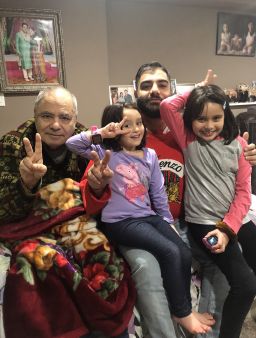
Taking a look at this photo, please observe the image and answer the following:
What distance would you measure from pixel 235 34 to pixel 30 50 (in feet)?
8.09

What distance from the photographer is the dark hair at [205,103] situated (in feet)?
4.20

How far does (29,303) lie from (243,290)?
0.79m

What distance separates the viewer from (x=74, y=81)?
2.68 metres

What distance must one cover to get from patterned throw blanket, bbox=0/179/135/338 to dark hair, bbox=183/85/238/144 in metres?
0.68

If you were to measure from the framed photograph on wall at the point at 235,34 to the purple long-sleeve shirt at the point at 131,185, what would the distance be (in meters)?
2.79

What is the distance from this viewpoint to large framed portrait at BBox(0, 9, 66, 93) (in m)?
2.44

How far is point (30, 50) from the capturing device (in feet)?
8.30

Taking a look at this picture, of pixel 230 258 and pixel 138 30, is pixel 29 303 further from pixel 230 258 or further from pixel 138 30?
pixel 138 30

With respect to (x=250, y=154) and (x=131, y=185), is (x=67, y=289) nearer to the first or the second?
(x=131, y=185)

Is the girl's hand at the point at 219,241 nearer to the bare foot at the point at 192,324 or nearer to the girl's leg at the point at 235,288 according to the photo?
the girl's leg at the point at 235,288

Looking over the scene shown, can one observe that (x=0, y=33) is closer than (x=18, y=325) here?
No

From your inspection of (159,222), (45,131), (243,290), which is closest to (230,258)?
(243,290)

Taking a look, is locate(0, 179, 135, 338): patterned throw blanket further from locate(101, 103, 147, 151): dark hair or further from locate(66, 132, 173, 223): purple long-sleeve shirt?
locate(101, 103, 147, 151): dark hair

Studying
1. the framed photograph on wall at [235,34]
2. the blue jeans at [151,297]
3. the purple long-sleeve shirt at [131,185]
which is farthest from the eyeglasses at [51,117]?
the framed photograph on wall at [235,34]
